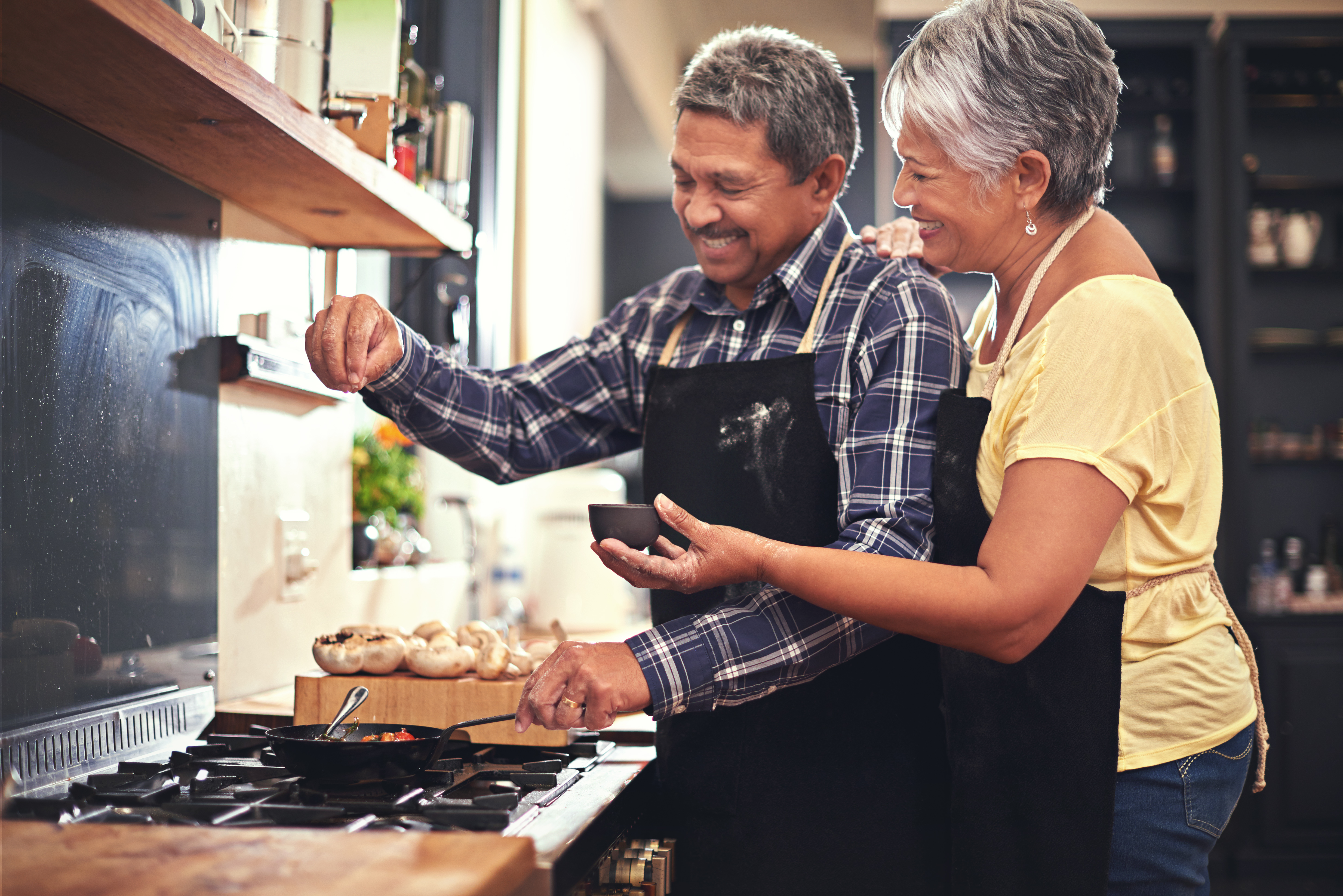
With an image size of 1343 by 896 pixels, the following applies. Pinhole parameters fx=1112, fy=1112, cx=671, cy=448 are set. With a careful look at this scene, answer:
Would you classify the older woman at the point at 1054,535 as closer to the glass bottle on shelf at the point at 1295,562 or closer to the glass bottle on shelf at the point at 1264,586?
the glass bottle on shelf at the point at 1264,586

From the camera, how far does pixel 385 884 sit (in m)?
0.73

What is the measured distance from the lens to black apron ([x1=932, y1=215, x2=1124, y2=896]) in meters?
1.12

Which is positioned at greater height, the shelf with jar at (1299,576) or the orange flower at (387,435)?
the orange flower at (387,435)

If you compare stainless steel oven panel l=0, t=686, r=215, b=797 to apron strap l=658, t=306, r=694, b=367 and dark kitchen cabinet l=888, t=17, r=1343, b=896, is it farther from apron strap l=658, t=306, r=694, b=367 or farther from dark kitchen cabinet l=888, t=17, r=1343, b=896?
dark kitchen cabinet l=888, t=17, r=1343, b=896

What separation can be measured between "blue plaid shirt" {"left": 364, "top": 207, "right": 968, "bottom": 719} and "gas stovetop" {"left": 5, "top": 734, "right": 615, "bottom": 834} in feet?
0.61

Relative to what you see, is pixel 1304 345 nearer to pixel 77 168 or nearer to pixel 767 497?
pixel 767 497

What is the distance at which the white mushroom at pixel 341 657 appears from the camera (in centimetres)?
136

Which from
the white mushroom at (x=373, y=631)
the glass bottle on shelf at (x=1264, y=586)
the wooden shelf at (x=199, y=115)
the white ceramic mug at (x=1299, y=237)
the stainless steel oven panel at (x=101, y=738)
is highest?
the white ceramic mug at (x=1299, y=237)

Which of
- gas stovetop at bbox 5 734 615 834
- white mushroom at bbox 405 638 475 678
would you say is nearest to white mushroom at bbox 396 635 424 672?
white mushroom at bbox 405 638 475 678

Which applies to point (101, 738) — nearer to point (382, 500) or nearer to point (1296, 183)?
point (382, 500)

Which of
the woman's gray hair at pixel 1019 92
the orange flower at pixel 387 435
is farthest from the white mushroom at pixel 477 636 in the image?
the orange flower at pixel 387 435

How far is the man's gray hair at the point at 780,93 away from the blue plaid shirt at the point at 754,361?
111 mm

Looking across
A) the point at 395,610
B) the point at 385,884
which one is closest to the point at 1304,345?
the point at 395,610

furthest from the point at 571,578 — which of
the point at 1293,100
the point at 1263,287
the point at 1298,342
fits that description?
the point at 1293,100
